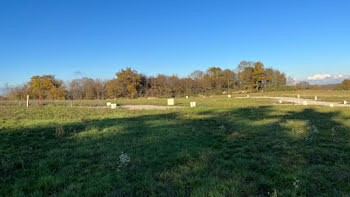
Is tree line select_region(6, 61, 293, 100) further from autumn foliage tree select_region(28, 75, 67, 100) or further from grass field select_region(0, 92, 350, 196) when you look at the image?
grass field select_region(0, 92, 350, 196)

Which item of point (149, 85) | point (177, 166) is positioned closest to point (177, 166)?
point (177, 166)

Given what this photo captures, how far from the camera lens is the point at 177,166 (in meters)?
4.56

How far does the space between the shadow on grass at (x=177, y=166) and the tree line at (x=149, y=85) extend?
4571 cm

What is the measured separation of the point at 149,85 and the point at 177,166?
55.2 meters

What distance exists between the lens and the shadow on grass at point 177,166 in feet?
11.2

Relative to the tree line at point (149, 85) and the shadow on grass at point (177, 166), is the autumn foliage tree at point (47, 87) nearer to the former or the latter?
the tree line at point (149, 85)

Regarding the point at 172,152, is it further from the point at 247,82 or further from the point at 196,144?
the point at 247,82

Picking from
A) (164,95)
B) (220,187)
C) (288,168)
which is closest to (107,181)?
(220,187)

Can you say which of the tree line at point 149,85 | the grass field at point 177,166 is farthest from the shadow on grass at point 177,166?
the tree line at point 149,85

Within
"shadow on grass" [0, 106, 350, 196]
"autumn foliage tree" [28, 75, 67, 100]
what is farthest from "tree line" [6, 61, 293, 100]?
"shadow on grass" [0, 106, 350, 196]

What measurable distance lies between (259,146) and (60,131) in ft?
26.7

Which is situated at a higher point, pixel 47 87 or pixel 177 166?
pixel 47 87

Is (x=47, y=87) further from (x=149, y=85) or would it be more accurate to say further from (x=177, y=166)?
(x=177, y=166)

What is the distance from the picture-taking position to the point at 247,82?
202ft
